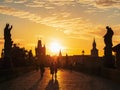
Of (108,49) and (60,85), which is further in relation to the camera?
(108,49)

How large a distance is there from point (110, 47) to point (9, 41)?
13.9m

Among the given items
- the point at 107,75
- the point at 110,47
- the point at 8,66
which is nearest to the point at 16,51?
the point at 8,66

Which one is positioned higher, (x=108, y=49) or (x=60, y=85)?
(x=108, y=49)

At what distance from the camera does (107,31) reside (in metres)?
50.5

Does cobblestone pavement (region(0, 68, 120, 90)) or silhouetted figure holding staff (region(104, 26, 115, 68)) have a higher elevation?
silhouetted figure holding staff (region(104, 26, 115, 68))

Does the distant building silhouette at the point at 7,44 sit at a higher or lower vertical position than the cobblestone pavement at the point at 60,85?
higher

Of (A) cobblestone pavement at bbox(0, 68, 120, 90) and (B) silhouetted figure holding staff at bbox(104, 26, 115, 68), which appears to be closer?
(A) cobblestone pavement at bbox(0, 68, 120, 90)

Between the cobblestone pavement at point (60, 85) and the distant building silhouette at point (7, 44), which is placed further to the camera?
the distant building silhouette at point (7, 44)

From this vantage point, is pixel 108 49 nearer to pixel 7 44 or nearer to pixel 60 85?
pixel 7 44

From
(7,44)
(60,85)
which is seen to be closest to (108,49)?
(7,44)

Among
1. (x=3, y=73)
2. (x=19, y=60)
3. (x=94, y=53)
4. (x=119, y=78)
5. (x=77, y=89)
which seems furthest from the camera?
(x=94, y=53)

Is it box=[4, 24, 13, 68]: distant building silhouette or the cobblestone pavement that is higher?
box=[4, 24, 13, 68]: distant building silhouette

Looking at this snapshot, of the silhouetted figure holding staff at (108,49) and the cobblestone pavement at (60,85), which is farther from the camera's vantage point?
the silhouetted figure holding staff at (108,49)

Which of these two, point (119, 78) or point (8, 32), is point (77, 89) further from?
point (8, 32)
